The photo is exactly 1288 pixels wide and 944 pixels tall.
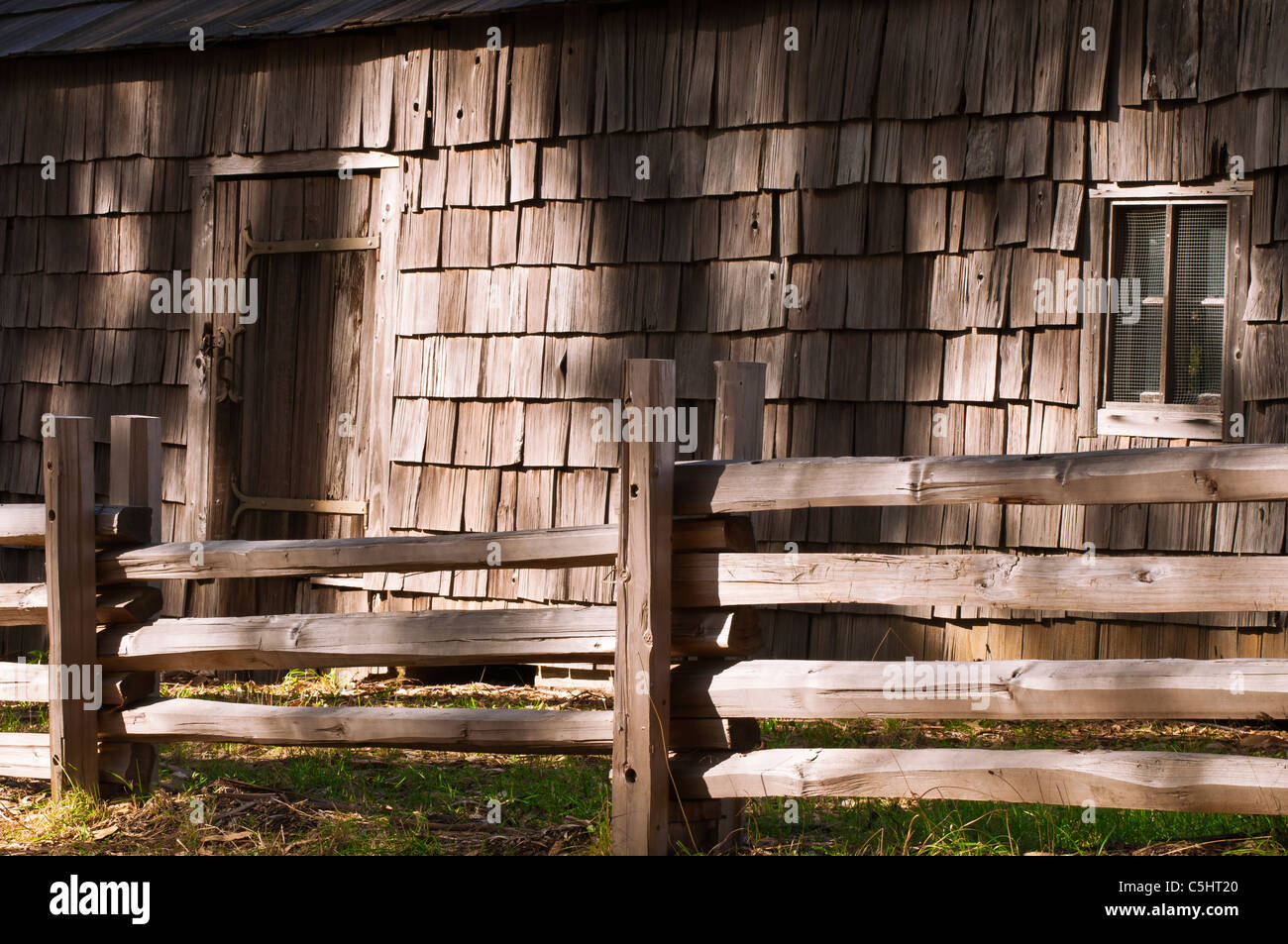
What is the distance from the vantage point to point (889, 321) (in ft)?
23.7

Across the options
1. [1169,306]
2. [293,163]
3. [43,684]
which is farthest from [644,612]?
[293,163]

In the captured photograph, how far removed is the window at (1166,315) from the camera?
6.71 m

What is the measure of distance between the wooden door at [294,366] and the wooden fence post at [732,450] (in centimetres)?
440

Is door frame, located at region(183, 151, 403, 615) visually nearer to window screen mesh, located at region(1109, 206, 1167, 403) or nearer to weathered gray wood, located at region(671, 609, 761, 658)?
window screen mesh, located at region(1109, 206, 1167, 403)

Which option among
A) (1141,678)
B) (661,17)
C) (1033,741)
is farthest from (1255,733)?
(661,17)

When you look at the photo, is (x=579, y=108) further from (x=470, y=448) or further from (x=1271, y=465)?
(x=1271, y=465)

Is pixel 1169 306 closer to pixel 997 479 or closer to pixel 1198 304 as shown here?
pixel 1198 304

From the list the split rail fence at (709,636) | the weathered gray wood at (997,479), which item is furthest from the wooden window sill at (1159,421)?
the weathered gray wood at (997,479)

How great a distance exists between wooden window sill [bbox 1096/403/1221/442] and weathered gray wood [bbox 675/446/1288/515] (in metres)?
2.97

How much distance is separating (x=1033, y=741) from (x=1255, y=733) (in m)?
1.22

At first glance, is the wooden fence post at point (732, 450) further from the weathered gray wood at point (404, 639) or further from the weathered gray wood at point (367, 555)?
the weathered gray wood at point (367, 555)

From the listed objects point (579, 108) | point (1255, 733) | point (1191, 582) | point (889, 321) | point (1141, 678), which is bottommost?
point (1255, 733)

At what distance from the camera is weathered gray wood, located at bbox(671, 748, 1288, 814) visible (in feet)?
12.4

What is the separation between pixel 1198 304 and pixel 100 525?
508 centimetres
